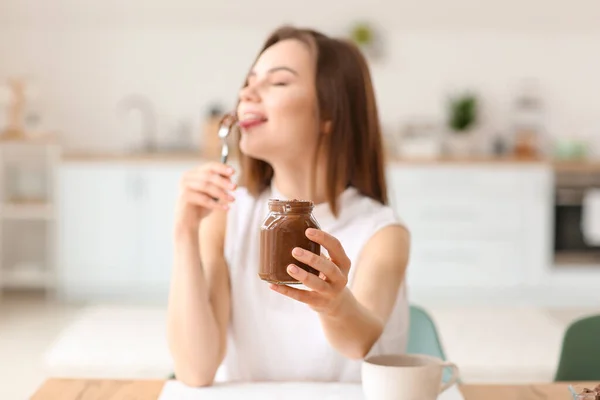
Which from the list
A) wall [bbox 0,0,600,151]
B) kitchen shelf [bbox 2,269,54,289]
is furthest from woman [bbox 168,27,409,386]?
wall [bbox 0,0,600,151]

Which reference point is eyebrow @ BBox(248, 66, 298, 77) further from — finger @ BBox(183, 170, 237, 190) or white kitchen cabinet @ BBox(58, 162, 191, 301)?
white kitchen cabinet @ BBox(58, 162, 191, 301)

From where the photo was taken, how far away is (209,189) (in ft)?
4.43

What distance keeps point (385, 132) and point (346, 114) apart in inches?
171

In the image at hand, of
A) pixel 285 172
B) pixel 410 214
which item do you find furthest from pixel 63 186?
pixel 285 172

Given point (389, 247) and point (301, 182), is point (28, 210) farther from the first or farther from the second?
point (389, 247)

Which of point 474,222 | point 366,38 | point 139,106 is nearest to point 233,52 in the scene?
point 139,106

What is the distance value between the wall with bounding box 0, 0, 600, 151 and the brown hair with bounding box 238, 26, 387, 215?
4.32 meters

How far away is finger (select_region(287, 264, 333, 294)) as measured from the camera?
1051mm

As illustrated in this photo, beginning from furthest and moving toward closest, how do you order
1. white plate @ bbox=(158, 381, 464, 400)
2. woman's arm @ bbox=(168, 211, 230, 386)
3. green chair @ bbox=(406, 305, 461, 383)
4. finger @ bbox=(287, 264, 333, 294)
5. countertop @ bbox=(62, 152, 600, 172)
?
countertop @ bbox=(62, 152, 600, 172) → green chair @ bbox=(406, 305, 461, 383) → woman's arm @ bbox=(168, 211, 230, 386) → white plate @ bbox=(158, 381, 464, 400) → finger @ bbox=(287, 264, 333, 294)

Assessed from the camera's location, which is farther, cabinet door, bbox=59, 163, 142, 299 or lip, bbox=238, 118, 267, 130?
cabinet door, bbox=59, 163, 142, 299

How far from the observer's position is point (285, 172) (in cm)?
162

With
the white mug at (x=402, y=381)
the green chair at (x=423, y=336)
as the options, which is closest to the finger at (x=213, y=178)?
the white mug at (x=402, y=381)

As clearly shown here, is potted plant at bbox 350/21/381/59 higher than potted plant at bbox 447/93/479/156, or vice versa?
potted plant at bbox 350/21/381/59

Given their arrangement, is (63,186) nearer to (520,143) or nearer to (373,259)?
(520,143)
